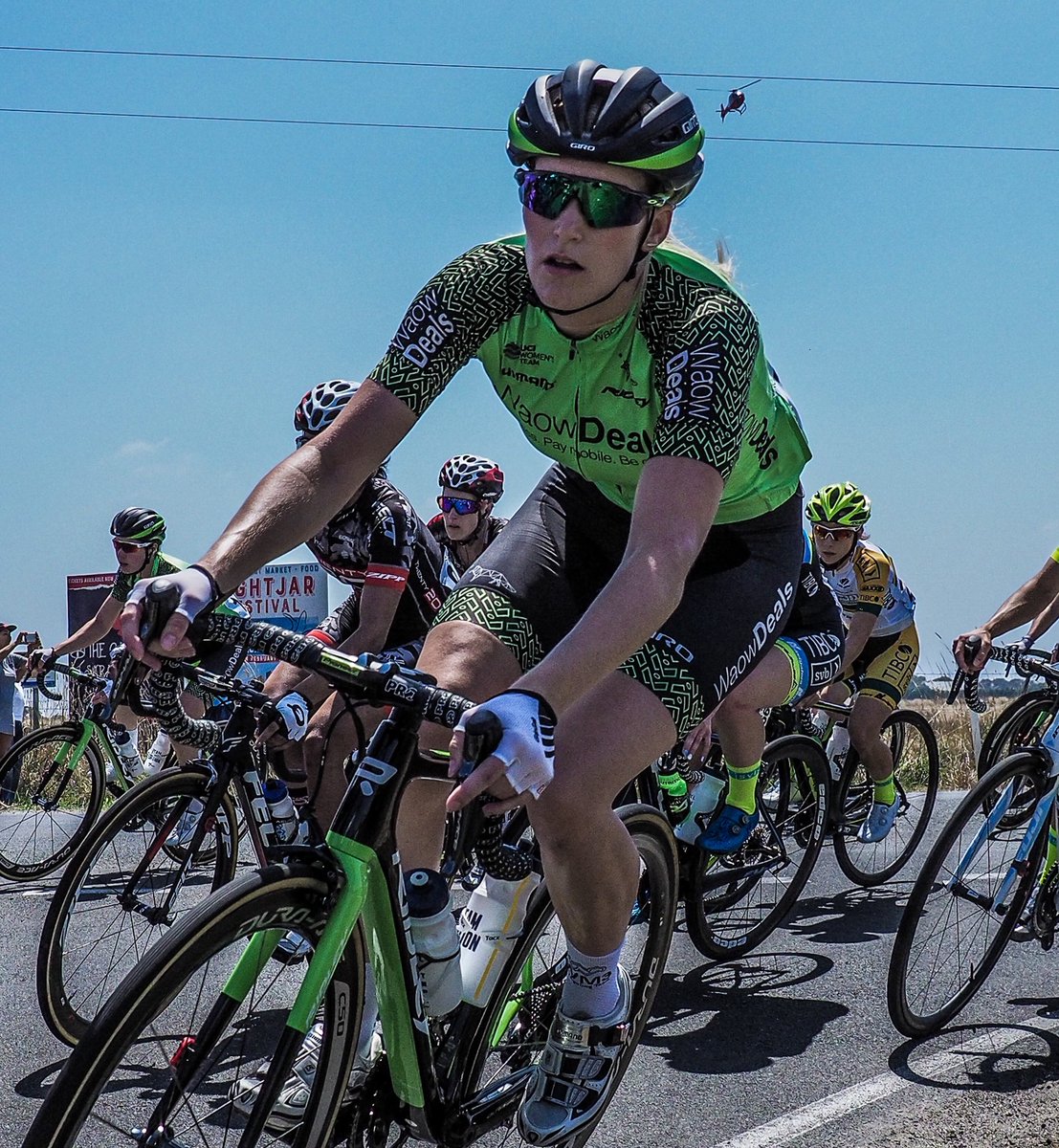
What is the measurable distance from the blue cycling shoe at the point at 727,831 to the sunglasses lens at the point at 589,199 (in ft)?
11.5

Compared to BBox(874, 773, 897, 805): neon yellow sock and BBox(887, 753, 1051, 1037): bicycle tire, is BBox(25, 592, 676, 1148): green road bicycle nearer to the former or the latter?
BBox(887, 753, 1051, 1037): bicycle tire

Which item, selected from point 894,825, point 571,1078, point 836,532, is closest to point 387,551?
point 571,1078

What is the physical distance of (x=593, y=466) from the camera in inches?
144

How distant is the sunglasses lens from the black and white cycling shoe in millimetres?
1879

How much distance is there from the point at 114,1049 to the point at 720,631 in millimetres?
1820

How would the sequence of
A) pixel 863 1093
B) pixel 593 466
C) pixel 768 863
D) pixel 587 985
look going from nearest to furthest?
pixel 587 985 < pixel 593 466 < pixel 863 1093 < pixel 768 863

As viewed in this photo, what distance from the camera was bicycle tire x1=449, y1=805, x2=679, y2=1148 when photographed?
315cm

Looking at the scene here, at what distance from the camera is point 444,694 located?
102 inches

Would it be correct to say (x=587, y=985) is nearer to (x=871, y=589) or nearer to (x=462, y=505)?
(x=462, y=505)

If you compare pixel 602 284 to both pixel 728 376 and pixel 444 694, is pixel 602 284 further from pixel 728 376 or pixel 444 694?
pixel 444 694

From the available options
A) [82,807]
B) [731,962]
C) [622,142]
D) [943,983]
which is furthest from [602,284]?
[82,807]

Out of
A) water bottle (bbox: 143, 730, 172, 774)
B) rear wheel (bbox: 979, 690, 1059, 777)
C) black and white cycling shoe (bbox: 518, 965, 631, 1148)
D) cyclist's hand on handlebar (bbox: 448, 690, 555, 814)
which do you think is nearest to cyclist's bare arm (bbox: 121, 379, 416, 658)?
cyclist's hand on handlebar (bbox: 448, 690, 555, 814)

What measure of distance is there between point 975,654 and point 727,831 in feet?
4.42

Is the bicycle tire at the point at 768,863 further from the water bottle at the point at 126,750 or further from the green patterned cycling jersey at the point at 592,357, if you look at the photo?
the water bottle at the point at 126,750
